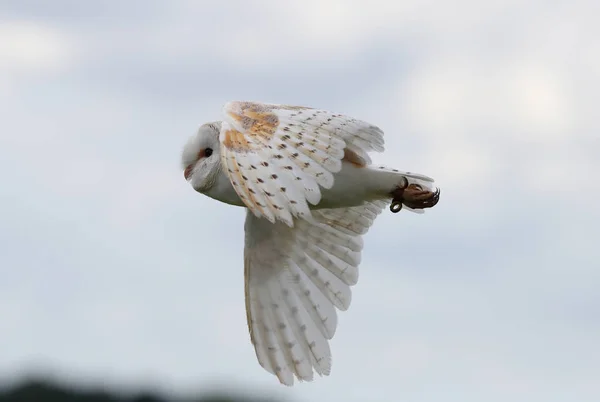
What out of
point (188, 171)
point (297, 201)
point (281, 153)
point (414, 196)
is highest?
point (188, 171)

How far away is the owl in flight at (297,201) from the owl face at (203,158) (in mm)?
10

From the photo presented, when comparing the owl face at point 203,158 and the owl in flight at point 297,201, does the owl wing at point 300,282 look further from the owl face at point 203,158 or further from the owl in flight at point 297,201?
the owl face at point 203,158

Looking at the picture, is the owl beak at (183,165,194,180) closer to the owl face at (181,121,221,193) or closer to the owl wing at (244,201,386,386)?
the owl face at (181,121,221,193)

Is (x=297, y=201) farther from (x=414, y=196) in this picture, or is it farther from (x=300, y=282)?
(x=300, y=282)

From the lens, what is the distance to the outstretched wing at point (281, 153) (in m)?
13.3

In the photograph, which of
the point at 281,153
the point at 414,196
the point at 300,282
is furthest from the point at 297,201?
the point at 300,282

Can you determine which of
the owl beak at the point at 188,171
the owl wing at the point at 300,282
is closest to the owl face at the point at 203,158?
the owl beak at the point at 188,171

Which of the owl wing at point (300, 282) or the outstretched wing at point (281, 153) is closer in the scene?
the outstretched wing at point (281, 153)

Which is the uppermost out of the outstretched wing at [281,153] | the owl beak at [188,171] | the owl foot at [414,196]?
the owl beak at [188,171]

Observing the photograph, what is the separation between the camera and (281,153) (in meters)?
13.7

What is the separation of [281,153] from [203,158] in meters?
2.69

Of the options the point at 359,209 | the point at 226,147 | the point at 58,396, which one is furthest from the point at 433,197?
the point at 58,396

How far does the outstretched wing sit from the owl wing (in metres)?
2.91

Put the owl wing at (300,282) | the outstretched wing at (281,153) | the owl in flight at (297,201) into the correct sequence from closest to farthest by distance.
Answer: the outstretched wing at (281,153), the owl in flight at (297,201), the owl wing at (300,282)
